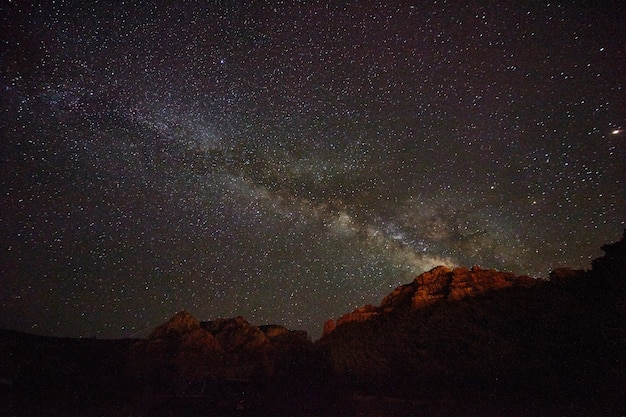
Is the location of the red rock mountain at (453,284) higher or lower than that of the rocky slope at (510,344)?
higher

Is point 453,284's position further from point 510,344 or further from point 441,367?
point 510,344

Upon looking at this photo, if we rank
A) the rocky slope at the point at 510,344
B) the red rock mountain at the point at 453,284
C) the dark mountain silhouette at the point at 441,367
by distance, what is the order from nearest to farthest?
the rocky slope at the point at 510,344 < the dark mountain silhouette at the point at 441,367 < the red rock mountain at the point at 453,284

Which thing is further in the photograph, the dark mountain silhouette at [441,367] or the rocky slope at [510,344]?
the dark mountain silhouette at [441,367]

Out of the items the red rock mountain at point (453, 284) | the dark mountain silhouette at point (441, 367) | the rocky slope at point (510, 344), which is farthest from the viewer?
the red rock mountain at point (453, 284)

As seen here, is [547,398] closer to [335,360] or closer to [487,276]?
[487,276]

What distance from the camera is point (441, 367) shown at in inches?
→ 427

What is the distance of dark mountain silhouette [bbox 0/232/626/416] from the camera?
7.98 m

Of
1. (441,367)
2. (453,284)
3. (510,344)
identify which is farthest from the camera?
(453,284)

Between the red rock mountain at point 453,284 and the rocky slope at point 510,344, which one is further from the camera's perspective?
the red rock mountain at point 453,284

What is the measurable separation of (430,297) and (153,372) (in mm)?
17025

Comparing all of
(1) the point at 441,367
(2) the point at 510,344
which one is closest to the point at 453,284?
(1) the point at 441,367

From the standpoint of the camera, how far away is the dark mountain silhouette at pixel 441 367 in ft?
26.2

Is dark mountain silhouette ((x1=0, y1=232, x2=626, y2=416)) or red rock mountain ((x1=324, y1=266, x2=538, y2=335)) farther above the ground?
red rock mountain ((x1=324, y1=266, x2=538, y2=335))

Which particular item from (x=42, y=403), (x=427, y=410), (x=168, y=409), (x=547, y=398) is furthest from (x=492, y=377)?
(x=42, y=403)
